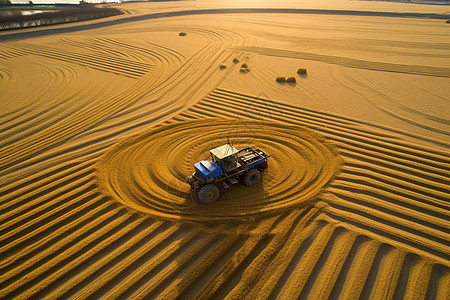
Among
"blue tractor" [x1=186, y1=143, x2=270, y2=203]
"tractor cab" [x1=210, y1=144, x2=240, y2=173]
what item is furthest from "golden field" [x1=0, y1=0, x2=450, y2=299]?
"tractor cab" [x1=210, y1=144, x2=240, y2=173]

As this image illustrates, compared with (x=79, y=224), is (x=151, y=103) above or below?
above

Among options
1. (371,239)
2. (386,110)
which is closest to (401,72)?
(386,110)

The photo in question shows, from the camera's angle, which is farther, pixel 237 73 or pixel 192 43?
pixel 192 43

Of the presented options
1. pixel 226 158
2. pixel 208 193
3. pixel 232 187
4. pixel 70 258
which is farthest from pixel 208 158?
pixel 70 258

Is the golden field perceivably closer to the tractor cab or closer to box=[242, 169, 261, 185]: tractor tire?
box=[242, 169, 261, 185]: tractor tire

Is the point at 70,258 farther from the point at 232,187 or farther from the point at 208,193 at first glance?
the point at 232,187

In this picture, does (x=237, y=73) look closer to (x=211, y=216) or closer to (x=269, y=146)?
(x=269, y=146)
